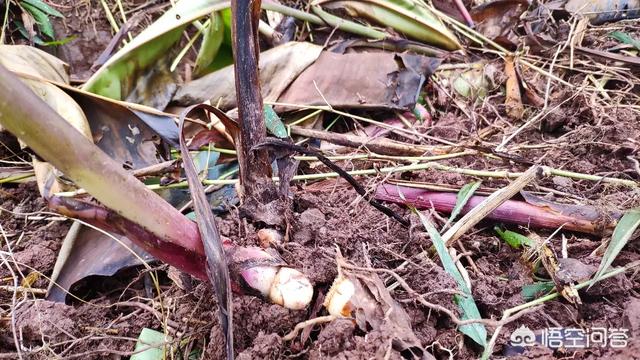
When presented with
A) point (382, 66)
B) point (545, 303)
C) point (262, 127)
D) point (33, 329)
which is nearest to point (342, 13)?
point (382, 66)

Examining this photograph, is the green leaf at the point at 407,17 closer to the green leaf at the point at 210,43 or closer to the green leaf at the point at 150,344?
the green leaf at the point at 210,43

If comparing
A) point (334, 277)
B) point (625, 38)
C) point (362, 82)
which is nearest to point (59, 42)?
point (362, 82)

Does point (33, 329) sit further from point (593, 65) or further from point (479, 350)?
point (593, 65)

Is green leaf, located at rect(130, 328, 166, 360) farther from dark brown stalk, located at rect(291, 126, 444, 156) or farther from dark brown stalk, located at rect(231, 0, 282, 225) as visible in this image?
dark brown stalk, located at rect(291, 126, 444, 156)

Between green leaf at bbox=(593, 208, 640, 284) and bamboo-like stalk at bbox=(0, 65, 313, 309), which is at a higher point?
bamboo-like stalk at bbox=(0, 65, 313, 309)

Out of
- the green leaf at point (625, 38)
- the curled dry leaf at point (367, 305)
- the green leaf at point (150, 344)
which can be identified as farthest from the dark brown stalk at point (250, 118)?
the green leaf at point (625, 38)

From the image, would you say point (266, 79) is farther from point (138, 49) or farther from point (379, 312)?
point (379, 312)

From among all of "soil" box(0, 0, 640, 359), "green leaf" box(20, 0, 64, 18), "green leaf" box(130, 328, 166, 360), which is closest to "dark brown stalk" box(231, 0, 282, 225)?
"soil" box(0, 0, 640, 359)
